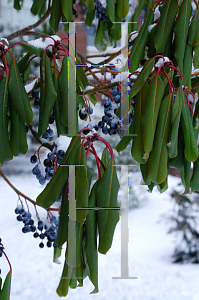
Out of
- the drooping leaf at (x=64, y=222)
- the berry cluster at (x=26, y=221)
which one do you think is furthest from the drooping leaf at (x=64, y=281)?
the berry cluster at (x=26, y=221)

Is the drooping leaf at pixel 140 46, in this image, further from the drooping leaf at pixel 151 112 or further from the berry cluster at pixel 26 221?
the berry cluster at pixel 26 221

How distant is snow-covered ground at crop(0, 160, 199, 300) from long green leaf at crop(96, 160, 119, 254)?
55.8 inches

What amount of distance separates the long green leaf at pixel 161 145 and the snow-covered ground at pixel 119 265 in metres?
1.46

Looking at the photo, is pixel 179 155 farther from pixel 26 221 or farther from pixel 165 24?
pixel 26 221

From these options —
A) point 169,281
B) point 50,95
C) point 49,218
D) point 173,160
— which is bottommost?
point 169,281

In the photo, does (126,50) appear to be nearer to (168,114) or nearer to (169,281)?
(168,114)

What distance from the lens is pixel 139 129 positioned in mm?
477

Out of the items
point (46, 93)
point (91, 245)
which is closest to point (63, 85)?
point (46, 93)

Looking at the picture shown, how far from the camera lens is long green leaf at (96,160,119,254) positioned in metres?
0.44

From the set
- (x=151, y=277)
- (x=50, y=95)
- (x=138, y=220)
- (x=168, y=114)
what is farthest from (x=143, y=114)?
(x=138, y=220)

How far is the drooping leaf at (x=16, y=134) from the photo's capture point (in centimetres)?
54

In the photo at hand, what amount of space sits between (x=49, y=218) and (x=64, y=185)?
55 cm

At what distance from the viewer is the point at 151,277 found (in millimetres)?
2195

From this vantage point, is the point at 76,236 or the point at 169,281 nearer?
the point at 76,236
